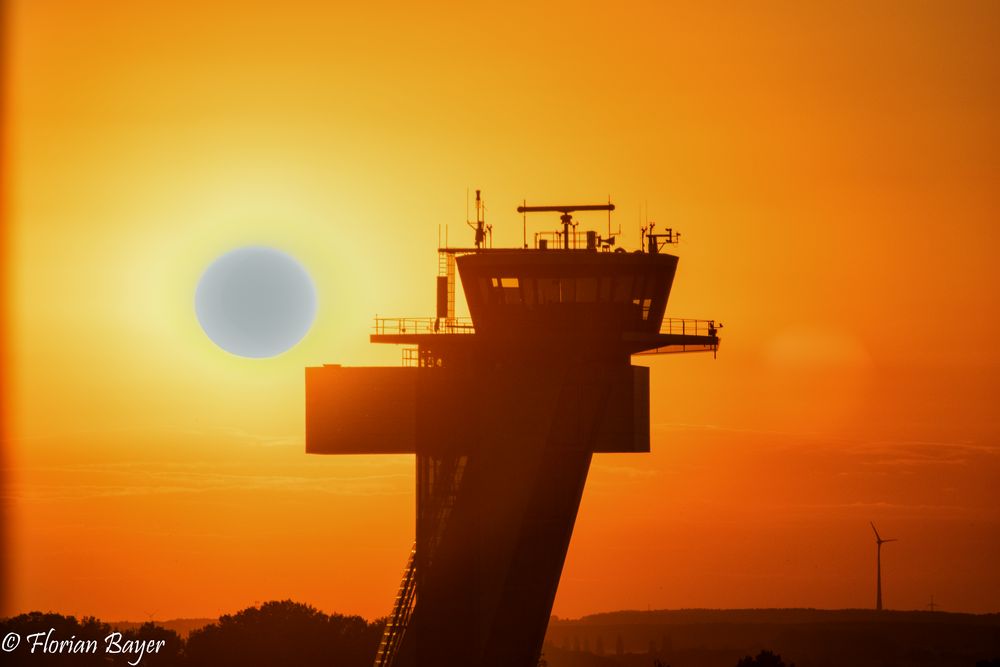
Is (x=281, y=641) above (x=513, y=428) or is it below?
below

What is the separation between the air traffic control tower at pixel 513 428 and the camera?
3147 inches

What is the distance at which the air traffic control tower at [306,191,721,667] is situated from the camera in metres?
79.9

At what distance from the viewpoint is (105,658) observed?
550 feet

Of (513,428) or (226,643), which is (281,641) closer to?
(226,643)

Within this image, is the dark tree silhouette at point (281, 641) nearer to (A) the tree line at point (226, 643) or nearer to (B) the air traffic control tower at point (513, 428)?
(A) the tree line at point (226, 643)

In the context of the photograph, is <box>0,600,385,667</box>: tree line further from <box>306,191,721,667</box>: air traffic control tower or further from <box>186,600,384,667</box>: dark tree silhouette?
<box>306,191,721,667</box>: air traffic control tower

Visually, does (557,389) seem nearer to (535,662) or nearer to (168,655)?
(535,662)

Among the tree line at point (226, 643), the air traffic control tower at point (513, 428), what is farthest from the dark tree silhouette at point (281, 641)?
the air traffic control tower at point (513, 428)

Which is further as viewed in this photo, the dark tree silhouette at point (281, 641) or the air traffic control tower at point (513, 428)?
the dark tree silhouette at point (281, 641)

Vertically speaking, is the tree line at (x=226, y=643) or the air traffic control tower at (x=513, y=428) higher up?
the air traffic control tower at (x=513, y=428)

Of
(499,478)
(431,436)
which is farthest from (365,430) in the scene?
(499,478)

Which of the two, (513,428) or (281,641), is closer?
(513,428)

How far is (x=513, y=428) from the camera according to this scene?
3233 inches

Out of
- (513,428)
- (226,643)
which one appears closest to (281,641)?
(226,643)
